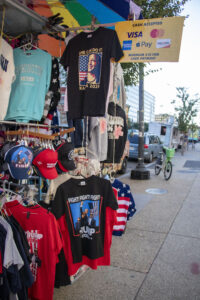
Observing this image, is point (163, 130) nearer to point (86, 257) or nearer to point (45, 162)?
point (86, 257)

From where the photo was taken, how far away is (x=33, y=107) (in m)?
3.00

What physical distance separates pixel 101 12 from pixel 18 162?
84.1 inches

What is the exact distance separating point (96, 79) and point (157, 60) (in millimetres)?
803

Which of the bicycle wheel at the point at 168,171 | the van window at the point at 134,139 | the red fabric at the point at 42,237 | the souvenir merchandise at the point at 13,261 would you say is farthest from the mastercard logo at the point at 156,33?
the van window at the point at 134,139

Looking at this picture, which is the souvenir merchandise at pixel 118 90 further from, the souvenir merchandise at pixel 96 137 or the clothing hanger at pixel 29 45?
the clothing hanger at pixel 29 45

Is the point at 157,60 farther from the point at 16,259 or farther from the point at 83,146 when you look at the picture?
the point at 16,259

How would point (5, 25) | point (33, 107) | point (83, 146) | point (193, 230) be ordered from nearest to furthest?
point (33, 107) → point (5, 25) → point (83, 146) → point (193, 230)

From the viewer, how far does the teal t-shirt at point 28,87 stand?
9.66ft

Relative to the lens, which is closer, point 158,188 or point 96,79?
point 96,79

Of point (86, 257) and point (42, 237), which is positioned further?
point (86, 257)

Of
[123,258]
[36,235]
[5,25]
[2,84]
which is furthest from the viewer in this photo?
[123,258]

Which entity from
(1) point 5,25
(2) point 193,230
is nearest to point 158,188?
(2) point 193,230

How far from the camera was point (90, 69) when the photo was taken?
121 inches

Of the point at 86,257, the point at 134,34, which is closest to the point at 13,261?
the point at 86,257
